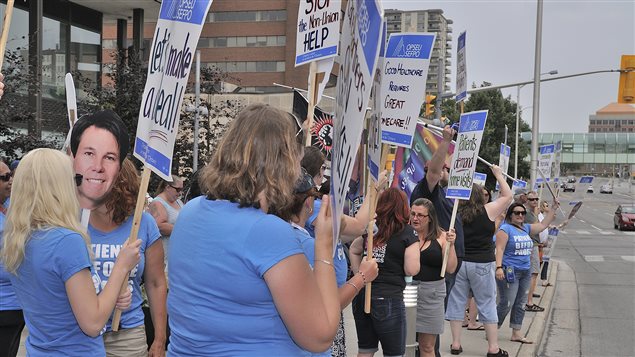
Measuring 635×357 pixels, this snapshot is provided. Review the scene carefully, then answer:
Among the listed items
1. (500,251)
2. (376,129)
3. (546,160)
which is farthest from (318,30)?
(546,160)

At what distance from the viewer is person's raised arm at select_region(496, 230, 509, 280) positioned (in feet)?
28.8

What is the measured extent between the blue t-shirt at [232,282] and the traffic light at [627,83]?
59.8 feet

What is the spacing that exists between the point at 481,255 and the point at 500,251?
901 mm

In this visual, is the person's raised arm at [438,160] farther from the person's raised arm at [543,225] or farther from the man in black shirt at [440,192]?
the person's raised arm at [543,225]

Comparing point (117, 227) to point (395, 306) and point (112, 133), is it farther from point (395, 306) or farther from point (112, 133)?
point (395, 306)

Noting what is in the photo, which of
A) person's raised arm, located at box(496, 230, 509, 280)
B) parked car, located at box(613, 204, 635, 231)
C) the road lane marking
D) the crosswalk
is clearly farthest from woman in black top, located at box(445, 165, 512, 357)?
parked car, located at box(613, 204, 635, 231)

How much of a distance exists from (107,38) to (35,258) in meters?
78.2

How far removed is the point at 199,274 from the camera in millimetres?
2521

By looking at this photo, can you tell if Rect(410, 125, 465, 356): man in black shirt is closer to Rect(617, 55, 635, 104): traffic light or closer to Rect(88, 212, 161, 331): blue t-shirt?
Rect(88, 212, 161, 331): blue t-shirt

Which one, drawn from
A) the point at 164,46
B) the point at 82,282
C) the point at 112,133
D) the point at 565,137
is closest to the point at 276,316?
the point at 82,282

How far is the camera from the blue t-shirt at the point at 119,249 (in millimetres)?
3805

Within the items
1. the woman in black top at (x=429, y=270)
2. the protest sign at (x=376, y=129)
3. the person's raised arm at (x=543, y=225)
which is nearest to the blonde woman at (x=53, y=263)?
the protest sign at (x=376, y=129)

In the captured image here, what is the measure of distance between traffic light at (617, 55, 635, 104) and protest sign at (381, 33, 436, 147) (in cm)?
1437

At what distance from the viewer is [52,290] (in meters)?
3.03
